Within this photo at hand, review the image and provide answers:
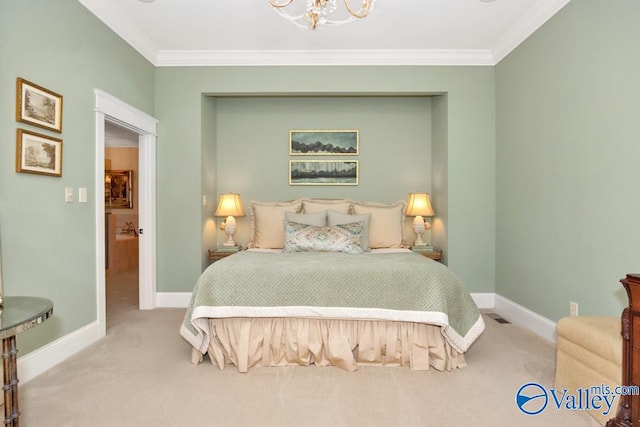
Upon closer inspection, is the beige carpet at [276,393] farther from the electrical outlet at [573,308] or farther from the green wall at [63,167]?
the green wall at [63,167]

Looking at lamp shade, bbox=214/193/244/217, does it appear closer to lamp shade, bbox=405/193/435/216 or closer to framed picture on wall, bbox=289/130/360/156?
framed picture on wall, bbox=289/130/360/156

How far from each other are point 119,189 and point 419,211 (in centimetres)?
623

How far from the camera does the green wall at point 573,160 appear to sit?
7.37 feet

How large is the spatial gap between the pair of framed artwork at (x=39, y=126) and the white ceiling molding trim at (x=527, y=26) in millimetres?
3896

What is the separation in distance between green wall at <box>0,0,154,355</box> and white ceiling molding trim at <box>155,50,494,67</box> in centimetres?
78

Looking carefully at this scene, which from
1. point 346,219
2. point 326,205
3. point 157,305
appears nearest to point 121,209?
point 157,305

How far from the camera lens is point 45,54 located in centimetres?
244

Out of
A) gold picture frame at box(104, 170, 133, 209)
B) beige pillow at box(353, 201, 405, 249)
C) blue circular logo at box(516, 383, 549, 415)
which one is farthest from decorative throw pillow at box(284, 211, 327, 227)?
gold picture frame at box(104, 170, 133, 209)

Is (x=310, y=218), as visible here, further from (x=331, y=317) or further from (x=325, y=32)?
(x=325, y=32)

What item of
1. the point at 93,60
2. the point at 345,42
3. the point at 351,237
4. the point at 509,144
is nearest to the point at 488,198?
the point at 509,144

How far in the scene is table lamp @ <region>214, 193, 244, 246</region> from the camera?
13.5 ft

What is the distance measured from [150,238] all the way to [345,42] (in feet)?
9.81

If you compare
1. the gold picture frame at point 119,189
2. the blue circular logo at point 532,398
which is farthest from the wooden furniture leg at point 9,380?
the gold picture frame at point 119,189

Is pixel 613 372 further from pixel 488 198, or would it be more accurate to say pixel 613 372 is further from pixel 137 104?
pixel 137 104
